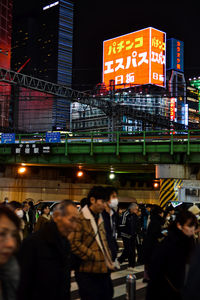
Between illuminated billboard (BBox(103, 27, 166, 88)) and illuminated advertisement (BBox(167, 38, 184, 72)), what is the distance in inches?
1966

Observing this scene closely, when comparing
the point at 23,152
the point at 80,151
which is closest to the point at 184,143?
the point at 80,151

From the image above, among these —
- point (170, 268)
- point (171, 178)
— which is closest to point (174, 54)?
point (171, 178)

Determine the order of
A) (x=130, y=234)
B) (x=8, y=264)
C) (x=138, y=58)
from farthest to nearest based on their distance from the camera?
(x=138, y=58)
(x=130, y=234)
(x=8, y=264)

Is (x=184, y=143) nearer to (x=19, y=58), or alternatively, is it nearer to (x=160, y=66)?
(x=160, y=66)

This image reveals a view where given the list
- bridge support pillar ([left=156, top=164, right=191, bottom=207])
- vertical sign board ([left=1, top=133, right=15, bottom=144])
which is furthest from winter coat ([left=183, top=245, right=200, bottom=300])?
vertical sign board ([left=1, top=133, right=15, bottom=144])

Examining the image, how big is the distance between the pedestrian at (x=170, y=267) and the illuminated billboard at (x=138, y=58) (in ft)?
268

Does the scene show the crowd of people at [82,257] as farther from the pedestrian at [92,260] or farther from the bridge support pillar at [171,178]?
the bridge support pillar at [171,178]

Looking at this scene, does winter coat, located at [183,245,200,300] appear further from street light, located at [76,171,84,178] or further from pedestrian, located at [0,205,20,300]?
street light, located at [76,171,84,178]

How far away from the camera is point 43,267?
364 cm

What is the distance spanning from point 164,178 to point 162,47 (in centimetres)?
6585

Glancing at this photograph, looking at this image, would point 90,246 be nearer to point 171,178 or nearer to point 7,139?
point 171,178

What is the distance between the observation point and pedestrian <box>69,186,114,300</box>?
207 inches

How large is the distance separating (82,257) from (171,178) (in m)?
23.1

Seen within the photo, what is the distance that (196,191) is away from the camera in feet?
86.3
